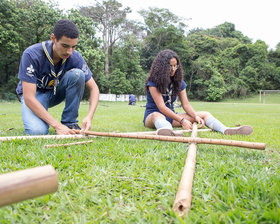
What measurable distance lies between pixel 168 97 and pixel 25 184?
9.74 ft

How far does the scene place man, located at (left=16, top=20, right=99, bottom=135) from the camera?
8.34 feet

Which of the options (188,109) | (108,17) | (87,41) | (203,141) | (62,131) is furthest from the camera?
(108,17)

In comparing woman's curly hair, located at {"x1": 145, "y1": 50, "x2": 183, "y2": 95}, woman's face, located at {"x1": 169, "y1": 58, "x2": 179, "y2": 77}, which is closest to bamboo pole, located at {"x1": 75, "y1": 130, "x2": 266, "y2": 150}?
woman's curly hair, located at {"x1": 145, "y1": 50, "x2": 183, "y2": 95}

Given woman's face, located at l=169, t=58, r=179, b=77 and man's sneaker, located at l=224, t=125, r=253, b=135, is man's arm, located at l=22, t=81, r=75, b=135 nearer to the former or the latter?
woman's face, located at l=169, t=58, r=179, b=77

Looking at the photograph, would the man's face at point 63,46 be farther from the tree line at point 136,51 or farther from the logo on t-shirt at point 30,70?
the tree line at point 136,51

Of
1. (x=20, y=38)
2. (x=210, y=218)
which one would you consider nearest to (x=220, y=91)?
(x=20, y=38)

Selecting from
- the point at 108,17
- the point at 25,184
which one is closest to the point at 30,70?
the point at 25,184

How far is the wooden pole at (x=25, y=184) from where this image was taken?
0.63 meters

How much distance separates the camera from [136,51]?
29.9 m

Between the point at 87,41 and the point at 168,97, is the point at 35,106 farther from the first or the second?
the point at 87,41

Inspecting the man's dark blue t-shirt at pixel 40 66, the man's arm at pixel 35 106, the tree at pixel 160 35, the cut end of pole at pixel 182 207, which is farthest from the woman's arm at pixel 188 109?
the tree at pixel 160 35

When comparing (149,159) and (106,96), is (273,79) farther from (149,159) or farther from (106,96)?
(149,159)

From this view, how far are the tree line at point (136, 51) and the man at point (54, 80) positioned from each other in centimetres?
1603

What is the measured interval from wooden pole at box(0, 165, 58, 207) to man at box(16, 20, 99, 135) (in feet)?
6.24
